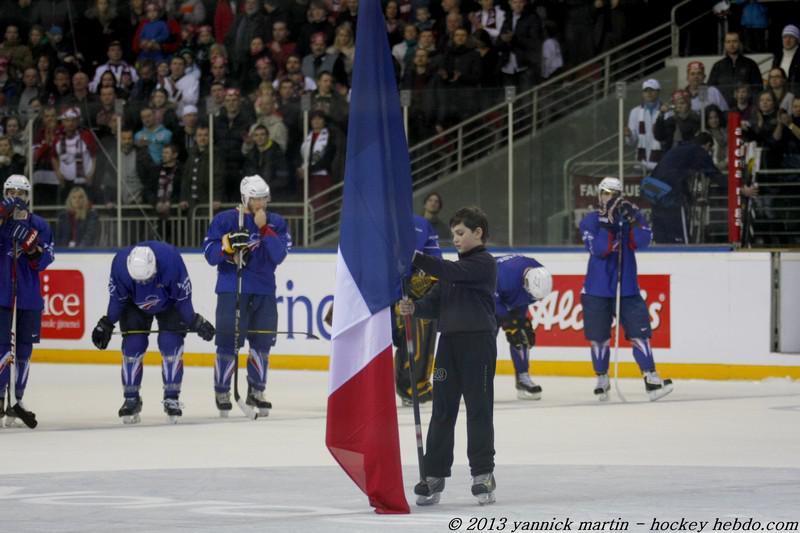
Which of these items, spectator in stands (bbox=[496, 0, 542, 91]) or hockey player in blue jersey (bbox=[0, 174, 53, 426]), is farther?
spectator in stands (bbox=[496, 0, 542, 91])

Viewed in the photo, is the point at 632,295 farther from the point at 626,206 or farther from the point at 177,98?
the point at 177,98

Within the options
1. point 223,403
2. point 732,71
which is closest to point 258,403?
point 223,403

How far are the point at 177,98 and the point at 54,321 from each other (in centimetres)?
328

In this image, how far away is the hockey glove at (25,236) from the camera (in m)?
12.7

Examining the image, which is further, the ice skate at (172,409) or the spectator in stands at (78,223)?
the spectator in stands at (78,223)

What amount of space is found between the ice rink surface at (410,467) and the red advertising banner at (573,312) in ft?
4.28

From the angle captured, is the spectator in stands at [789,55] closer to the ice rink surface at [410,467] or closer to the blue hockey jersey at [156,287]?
the ice rink surface at [410,467]

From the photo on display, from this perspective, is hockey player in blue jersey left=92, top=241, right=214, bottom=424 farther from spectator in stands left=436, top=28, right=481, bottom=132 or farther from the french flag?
spectator in stands left=436, top=28, right=481, bottom=132

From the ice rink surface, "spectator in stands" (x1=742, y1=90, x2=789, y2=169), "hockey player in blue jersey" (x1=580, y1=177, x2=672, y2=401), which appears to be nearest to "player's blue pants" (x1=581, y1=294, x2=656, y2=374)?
"hockey player in blue jersey" (x1=580, y1=177, x2=672, y2=401)

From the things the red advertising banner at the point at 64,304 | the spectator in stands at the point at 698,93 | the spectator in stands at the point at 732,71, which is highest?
the spectator in stands at the point at 732,71

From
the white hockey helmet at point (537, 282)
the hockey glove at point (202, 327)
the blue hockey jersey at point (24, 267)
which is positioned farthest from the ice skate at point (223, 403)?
the white hockey helmet at point (537, 282)

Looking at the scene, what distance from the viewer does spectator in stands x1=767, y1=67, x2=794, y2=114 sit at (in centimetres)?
1627

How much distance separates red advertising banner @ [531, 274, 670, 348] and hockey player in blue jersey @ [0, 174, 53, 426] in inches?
239

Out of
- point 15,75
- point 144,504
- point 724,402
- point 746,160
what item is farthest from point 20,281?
point 15,75
